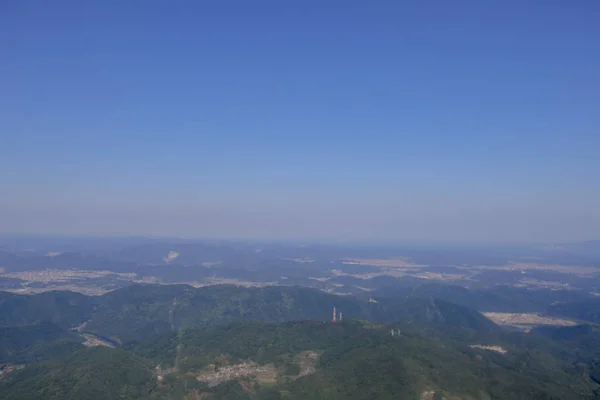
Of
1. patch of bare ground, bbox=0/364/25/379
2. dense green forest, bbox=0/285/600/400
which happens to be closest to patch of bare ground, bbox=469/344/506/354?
dense green forest, bbox=0/285/600/400

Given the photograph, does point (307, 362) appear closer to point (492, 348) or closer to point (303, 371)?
point (303, 371)

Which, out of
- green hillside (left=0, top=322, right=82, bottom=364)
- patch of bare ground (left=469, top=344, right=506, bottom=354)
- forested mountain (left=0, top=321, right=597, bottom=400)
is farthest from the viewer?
green hillside (left=0, top=322, right=82, bottom=364)

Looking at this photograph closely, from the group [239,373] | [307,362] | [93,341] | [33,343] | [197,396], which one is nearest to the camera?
[197,396]

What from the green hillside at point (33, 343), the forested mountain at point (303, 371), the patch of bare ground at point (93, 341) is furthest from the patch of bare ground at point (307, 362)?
the patch of bare ground at point (93, 341)

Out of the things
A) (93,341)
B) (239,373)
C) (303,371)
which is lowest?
(93,341)

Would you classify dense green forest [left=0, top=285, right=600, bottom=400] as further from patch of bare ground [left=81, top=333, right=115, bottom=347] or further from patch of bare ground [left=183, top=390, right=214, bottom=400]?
patch of bare ground [left=81, top=333, right=115, bottom=347]

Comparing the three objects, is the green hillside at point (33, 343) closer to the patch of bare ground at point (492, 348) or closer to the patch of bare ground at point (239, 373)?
the patch of bare ground at point (239, 373)

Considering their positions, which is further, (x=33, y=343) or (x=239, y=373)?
(x=33, y=343)

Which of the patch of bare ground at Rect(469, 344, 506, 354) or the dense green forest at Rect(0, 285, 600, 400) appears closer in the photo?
the dense green forest at Rect(0, 285, 600, 400)

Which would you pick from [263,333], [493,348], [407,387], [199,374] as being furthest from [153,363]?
[493,348]

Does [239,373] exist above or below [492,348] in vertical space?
above

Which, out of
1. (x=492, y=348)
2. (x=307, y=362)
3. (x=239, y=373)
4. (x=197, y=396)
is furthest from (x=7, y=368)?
(x=492, y=348)
